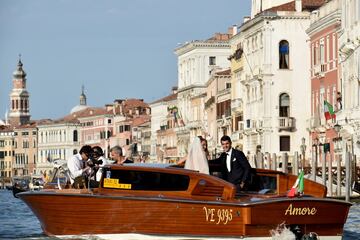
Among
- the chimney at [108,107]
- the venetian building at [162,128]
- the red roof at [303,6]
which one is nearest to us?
the red roof at [303,6]

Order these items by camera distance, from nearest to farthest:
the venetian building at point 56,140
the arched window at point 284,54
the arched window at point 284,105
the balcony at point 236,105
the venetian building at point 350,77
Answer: the venetian building at point 350,77 → the arched window at point 284,105 → the arched window at point 284,54 → the balcony at point 236,105 → the venetian building at point 56,140

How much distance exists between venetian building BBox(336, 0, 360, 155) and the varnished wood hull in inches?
985

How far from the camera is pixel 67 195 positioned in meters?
19.9

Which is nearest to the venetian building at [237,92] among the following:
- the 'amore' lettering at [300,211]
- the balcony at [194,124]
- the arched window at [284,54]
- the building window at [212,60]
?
the arched window at [284,54]

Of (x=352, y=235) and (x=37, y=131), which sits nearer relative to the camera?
(x=352, y=235)

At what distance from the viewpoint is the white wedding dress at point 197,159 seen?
19.6 meters

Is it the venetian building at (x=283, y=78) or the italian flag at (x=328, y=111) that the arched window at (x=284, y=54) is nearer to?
the venetian building at (x=283, y=78)

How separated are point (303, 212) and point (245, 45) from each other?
2128 inches

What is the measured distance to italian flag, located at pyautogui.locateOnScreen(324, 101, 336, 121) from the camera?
166 feet

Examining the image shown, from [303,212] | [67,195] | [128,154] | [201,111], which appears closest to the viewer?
[303,212]

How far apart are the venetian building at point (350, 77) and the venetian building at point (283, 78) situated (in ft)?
52.3

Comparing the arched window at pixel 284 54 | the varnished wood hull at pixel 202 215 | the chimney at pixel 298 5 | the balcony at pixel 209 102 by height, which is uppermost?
the chimney at pixel 298 5

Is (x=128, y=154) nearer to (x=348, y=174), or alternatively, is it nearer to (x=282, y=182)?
(x=282, y=182)

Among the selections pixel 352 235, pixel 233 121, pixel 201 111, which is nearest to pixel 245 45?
pixel 233 121
